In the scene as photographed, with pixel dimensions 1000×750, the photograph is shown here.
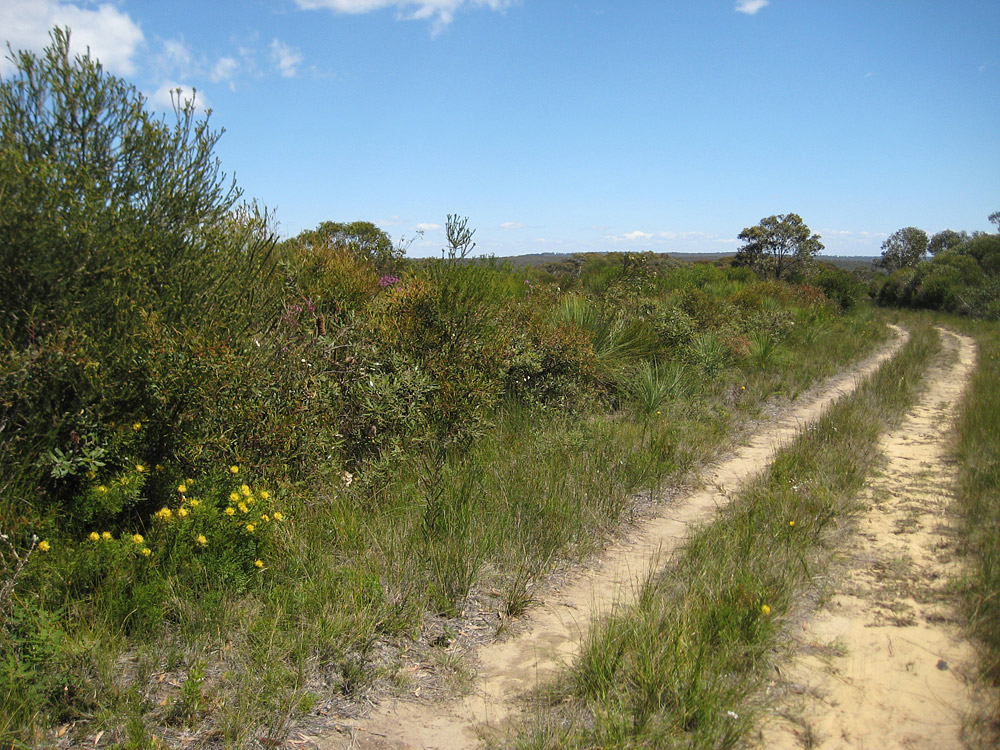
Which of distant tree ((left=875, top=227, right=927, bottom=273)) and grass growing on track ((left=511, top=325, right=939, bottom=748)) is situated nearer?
grass growing on track ((left=511, top=325, right=939, bottom=748))

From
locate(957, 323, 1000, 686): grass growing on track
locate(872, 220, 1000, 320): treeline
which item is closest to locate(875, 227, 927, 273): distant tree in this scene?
locate(872, 220, 1000, 320): treeline

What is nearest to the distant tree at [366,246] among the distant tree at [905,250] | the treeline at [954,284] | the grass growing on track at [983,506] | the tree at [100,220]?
the tree at [100,220]

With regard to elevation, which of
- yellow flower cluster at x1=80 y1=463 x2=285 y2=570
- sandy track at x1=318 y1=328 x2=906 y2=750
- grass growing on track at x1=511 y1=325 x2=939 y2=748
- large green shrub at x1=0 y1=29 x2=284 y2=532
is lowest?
sandy track at x1=318 y1=328 x2=906 y2=750

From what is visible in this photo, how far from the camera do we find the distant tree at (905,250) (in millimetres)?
65938

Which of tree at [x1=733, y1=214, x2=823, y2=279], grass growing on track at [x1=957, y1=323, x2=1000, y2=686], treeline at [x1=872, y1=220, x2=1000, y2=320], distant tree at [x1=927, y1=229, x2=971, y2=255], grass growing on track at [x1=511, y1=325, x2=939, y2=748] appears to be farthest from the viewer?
distant tree at [x1=927, y1=229, x2=971, y2=255]

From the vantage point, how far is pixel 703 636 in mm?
3445

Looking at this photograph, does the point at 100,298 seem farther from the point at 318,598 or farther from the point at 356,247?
the point at 356,247

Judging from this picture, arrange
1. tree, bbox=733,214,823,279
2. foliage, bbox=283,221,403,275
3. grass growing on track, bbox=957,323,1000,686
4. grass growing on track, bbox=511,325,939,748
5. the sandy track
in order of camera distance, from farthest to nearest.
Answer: tree, bbox=733,214,823,279
foliage, bbox=283,221,403,275
grass growing on track, bbox=957,323,1000,686
the sandy track
grass growing on track, bbox=511,325,939,748

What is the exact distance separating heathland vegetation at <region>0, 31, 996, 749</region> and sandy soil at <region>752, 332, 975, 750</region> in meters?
0.32

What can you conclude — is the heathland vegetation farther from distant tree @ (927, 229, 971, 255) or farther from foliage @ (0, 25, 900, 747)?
distant tree @ (927, 229, 971, 255)

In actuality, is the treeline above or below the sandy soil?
above

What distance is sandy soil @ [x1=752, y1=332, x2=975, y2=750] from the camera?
294 cm

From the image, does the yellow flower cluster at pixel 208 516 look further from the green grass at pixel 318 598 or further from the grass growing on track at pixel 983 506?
the grass growing on track at pixel 983 506

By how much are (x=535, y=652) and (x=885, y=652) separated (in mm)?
1764
